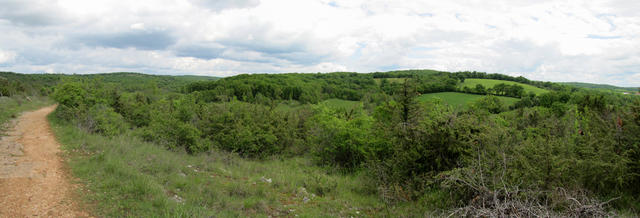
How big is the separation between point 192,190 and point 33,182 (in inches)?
150

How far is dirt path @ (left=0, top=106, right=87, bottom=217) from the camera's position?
6.14 metres

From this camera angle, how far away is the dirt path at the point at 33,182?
6.14 m

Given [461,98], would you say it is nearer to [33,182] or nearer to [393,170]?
[393,170]

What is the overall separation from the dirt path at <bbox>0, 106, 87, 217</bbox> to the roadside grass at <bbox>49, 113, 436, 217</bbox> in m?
0.39

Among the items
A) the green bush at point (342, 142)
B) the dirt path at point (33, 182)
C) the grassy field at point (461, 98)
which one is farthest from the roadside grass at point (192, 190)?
the grassy field at point (461, 98)

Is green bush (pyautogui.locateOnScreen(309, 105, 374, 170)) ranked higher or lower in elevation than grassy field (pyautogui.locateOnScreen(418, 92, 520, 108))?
lower

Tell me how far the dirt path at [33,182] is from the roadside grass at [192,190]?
386 millimetres

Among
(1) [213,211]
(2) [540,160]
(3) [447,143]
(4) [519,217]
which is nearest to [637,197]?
(2) [540,160]

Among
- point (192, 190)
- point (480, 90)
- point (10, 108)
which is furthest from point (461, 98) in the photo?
point (10, 108)

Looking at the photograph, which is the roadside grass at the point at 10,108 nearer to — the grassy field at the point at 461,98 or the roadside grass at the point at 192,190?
the roadside grass at the point at 192,190

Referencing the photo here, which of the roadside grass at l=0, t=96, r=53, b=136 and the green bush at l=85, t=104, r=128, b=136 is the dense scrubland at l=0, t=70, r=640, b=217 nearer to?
the green bush at l=85, t=104, r=128, b=136

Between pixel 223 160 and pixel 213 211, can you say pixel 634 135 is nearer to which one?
pixel 213 211

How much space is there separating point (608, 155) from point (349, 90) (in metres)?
82.2

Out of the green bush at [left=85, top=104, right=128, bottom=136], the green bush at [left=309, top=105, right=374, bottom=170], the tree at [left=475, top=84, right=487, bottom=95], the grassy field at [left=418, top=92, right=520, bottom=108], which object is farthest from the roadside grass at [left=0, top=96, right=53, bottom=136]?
the tree at [left=475, top=84, right=487, bottom=95]
